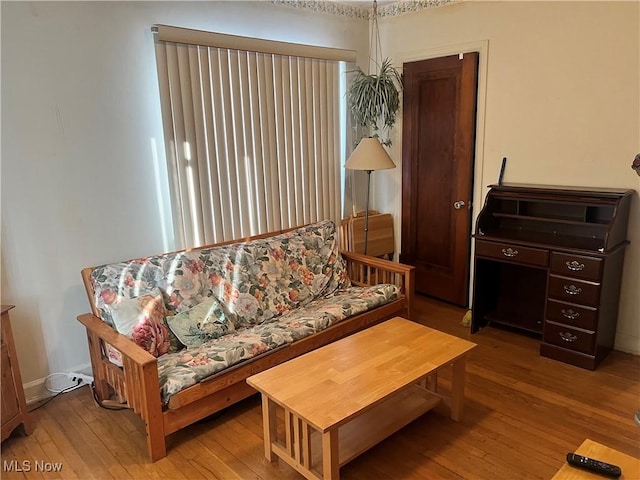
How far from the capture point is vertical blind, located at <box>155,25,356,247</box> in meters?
3.07

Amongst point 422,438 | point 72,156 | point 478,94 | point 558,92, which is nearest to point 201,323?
point 72,156

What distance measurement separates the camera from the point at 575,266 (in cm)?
289

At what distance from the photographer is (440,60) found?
A: 3.81 meters

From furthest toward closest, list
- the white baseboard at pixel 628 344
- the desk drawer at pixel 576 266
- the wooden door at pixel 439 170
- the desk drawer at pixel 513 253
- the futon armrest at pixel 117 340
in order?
the wooden door at pixel 439 170
the white baseboard at pixel 628 344
the desk drawer at pixel 513 253
the desk drawer at pixel 576 266
the futon armrest at pixel 117 340

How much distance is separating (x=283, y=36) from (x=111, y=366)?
2591 millimetres

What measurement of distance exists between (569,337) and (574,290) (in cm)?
32

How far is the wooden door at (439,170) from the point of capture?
3.75 m

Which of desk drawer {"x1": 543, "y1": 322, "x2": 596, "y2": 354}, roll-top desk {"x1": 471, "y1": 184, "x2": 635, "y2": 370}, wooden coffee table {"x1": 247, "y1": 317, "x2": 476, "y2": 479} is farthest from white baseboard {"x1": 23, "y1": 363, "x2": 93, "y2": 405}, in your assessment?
desk drawer {"x1": 543, "y1": 322, "x2": 596, "y2": 354}

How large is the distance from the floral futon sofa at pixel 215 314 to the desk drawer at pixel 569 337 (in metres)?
0.94

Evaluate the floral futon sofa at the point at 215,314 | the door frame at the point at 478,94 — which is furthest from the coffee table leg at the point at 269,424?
the door frame at the point at 478,94

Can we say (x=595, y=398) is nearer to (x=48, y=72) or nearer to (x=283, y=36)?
(x=283, y=36)

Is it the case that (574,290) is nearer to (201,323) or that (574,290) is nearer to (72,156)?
(201,323)

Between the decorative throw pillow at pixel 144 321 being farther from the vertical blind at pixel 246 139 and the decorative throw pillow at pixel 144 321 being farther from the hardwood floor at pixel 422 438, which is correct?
the vertical blind at pixel 246 139

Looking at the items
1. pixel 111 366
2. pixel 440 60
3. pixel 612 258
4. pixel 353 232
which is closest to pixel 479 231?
pixel 612 258
